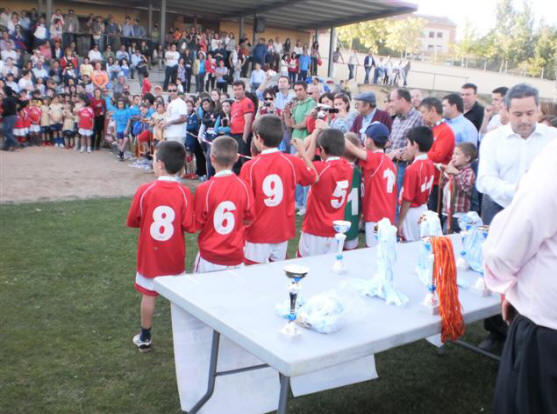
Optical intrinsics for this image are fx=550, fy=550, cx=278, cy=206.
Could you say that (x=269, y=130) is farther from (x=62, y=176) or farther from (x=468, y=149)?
(x=62, y=176)

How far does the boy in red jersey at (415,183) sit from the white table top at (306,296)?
1696mm

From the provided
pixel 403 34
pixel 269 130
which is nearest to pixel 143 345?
→ pixel 269 130

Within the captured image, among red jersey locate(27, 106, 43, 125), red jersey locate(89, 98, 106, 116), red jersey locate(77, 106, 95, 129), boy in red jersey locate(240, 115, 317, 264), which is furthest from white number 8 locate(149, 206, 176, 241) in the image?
red jersey locate(27, 106, 43, 125)

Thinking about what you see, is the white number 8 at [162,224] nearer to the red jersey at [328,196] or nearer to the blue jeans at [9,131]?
the red jersey at [328,196]

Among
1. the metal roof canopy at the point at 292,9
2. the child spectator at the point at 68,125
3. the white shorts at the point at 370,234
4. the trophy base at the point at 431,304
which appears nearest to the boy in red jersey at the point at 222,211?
the white shorts at the point at 370,234

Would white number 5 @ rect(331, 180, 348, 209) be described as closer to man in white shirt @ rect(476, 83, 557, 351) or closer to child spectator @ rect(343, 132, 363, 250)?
child spectator @ rect(343, 132, 363, 250)

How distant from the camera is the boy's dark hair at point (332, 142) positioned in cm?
466

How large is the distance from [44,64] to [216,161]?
15375mm

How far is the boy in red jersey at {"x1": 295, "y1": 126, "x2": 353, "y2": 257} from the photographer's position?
4676mm

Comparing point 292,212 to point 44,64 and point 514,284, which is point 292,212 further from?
point 44,64

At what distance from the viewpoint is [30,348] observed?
4.00 meters

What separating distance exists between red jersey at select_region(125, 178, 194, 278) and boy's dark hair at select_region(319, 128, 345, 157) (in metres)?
1.34

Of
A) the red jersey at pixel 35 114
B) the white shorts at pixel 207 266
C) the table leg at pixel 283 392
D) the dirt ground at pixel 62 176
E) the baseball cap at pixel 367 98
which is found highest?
the baseball cap at pixel 367 98

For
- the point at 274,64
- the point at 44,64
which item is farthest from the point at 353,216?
the point at 274,64
